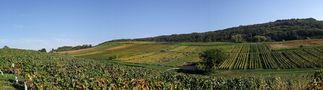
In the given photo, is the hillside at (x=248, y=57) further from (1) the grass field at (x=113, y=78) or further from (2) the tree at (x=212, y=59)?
(1) the grass field at (x=113, y=78)

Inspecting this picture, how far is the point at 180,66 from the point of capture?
93875mm

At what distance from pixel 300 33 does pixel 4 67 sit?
13985 centimetres

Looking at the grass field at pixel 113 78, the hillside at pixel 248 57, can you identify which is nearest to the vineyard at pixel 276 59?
the hillside at pixel 248 57

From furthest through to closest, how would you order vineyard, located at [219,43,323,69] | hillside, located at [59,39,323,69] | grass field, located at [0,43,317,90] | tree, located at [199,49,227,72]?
tree, located at [199,49,227,72] → hillside, located at [59,39,323,69] → vineyard, located at [219,43,323,69] → grass field, located at [0,43,317,90]

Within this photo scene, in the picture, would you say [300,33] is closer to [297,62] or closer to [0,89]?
Answer: [297,62]

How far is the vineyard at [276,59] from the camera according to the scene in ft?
268

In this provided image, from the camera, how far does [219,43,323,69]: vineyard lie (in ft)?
268

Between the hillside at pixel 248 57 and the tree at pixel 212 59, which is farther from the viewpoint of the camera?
the tree at pixel 212 59

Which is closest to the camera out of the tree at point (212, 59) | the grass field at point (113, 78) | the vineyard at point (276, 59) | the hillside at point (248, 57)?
the grass field at point (113, 78)

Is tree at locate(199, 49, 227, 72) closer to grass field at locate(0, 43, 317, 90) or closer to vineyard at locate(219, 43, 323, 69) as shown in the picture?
vineyard at locate(219, 43, 323, 69)

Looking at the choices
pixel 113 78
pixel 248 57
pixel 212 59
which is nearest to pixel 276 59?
pixel 248 57

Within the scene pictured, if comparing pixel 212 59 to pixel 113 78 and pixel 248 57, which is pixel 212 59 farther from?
pixel 113 78

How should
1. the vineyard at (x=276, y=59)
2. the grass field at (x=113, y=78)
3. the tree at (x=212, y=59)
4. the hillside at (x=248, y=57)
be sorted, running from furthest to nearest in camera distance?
the tree at (x=212, y=59)
the hillside at (x=248, y=57)
the vineyard at (x=276, y=59)
the grass field at (x=113, y=78)

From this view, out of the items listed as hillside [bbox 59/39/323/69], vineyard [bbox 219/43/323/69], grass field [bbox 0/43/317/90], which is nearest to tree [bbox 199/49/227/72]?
vineyard [bbox 219/43/323/69]
